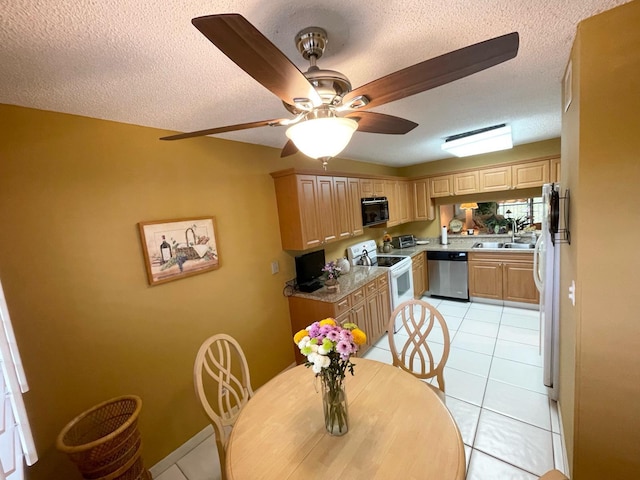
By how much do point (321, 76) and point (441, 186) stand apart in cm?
→ 409

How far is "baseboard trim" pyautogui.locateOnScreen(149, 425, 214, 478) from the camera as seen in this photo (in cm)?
189

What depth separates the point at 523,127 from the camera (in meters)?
2.86

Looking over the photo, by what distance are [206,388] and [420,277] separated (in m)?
3.51

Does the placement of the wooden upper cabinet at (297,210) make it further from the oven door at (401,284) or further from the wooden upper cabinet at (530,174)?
the wooden upper cabinet at (530,174)

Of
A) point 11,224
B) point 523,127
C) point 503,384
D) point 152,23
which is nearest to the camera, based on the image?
point 152,23

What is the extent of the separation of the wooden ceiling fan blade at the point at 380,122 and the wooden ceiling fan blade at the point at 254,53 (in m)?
0.35

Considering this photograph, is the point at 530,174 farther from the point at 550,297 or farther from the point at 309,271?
the point at 309,271

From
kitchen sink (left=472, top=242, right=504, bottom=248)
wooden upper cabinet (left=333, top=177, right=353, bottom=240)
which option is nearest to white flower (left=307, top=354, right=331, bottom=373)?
wooden upper cabinet (left=333, top=177, right=353, bottom=240)

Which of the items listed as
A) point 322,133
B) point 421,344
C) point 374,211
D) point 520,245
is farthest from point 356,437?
point 520,245

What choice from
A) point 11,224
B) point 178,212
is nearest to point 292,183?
point 178,212

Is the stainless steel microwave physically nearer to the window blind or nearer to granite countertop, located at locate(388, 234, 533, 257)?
granite countertop, located at locate(388, 234, 533, 257)

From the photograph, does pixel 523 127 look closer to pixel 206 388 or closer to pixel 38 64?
pixel 38 64

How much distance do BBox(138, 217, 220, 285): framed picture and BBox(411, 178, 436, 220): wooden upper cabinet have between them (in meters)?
3.79

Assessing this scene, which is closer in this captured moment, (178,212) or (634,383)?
(634,383)
